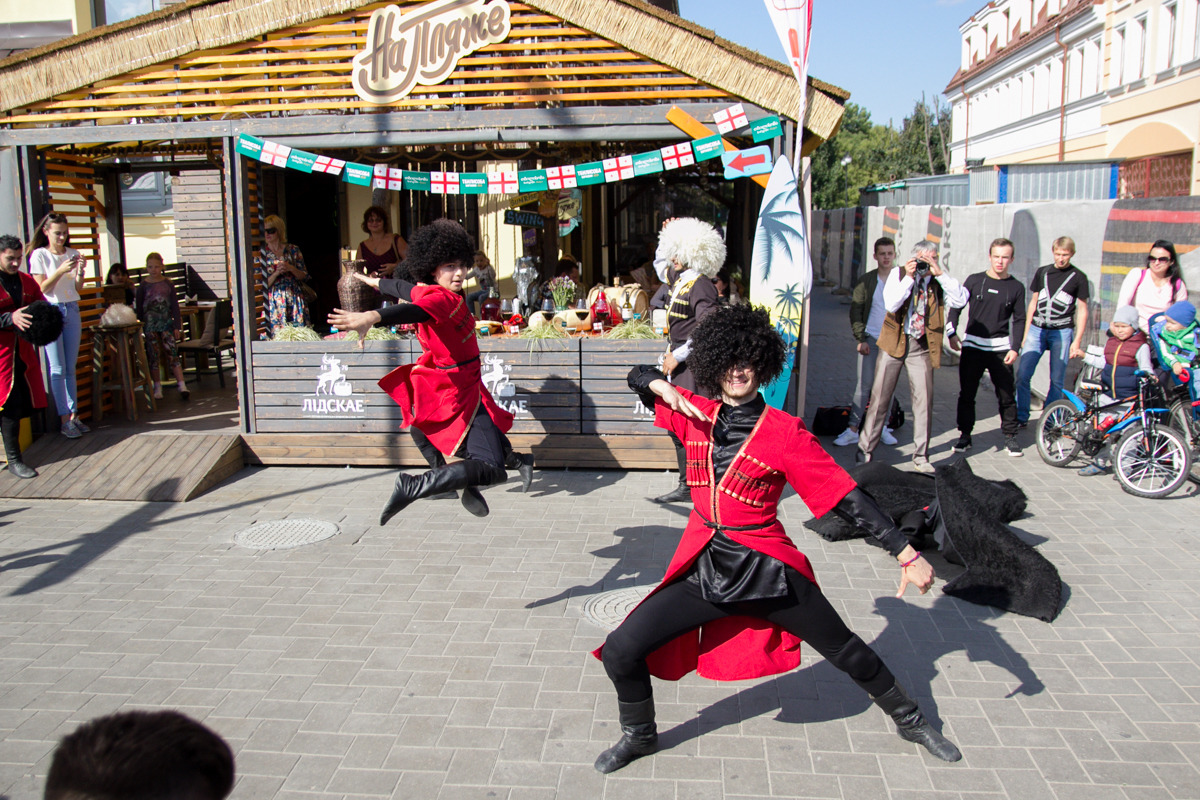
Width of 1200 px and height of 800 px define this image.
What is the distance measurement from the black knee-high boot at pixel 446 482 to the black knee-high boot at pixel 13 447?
13.4 ft

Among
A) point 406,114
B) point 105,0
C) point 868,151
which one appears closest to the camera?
point 406,114

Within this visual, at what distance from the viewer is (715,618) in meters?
3.33

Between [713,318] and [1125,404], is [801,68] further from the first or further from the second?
[713,318]

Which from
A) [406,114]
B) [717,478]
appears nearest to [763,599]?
[717,478]

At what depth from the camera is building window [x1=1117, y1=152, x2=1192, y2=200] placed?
728 inches

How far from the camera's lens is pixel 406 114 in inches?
292

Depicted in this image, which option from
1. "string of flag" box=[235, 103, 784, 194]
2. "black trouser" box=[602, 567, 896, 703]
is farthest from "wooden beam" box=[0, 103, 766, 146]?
"black trouser" box=[602, 567, 896, 703]

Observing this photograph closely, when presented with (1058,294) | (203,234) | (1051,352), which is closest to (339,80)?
(1058,294)

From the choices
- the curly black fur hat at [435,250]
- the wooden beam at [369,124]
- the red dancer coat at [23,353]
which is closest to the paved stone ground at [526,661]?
the red dancer coat at [23,353]

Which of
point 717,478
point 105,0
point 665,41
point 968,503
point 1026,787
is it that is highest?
point 105,0

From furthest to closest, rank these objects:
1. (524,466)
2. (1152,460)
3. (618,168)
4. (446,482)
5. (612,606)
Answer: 1. (618,168)
2. (1152,460)
3. (524,466)
4. (612,606)
5. (446,482)

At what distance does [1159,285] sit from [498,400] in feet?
17.4

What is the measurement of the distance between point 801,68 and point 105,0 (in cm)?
1395

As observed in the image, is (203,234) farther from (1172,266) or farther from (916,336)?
(1172,266)
